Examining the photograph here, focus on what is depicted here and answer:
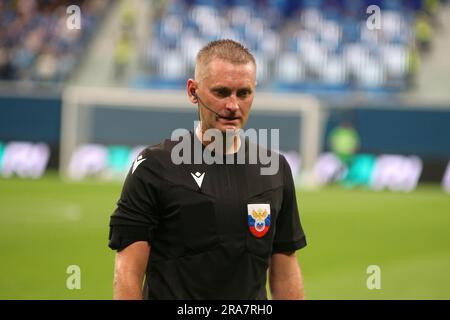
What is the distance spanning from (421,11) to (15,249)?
1742 centimetres

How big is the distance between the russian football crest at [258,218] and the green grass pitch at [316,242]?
16.9ft

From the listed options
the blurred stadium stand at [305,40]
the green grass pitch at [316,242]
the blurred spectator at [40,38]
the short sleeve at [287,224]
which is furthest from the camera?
the blurred spectator at [40,38]

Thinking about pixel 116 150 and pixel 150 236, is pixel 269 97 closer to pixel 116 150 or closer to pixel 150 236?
pixel 116 150

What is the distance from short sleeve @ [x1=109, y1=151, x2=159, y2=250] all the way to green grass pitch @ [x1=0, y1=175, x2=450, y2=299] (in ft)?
16.7

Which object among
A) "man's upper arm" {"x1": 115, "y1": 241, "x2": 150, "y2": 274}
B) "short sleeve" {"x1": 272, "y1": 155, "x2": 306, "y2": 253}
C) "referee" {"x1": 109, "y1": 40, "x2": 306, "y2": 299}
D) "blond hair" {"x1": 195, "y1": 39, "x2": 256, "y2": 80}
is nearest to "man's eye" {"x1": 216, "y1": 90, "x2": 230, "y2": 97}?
"referee" {"x1": 109, "y1": 40, "x2": 306, "y2": 299}

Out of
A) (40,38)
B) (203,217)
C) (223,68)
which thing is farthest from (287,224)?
(40,38)

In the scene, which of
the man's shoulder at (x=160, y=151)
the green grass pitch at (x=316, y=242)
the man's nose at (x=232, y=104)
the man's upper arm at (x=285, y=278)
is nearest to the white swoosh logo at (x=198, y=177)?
the man's shoulder at (x=160, y=151)

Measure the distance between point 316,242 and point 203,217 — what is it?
9.00m

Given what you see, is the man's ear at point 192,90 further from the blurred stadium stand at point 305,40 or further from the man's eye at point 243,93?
the blurred stadium stand at point 305,40

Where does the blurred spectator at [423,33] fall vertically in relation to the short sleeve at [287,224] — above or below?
above

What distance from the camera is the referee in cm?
303

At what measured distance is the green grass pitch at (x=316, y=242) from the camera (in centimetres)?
868

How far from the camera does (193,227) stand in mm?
3051

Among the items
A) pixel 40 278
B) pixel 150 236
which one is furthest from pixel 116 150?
pixel 150 236
